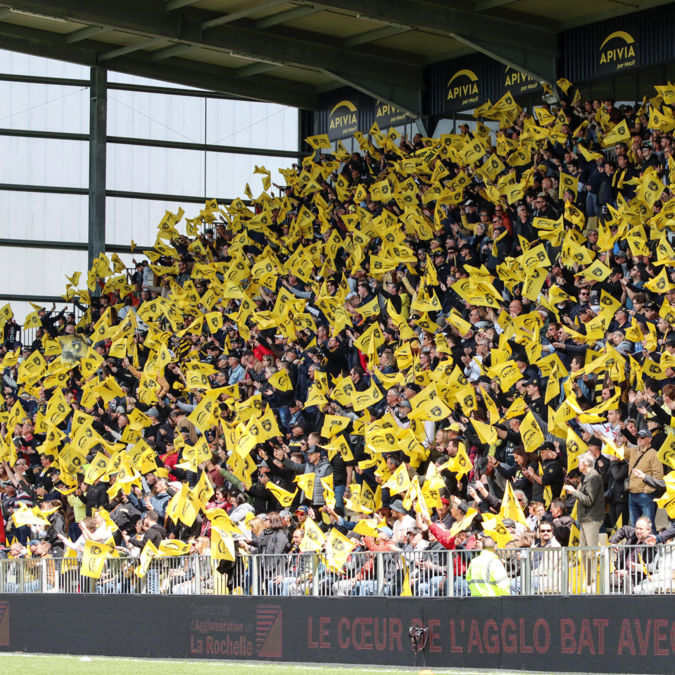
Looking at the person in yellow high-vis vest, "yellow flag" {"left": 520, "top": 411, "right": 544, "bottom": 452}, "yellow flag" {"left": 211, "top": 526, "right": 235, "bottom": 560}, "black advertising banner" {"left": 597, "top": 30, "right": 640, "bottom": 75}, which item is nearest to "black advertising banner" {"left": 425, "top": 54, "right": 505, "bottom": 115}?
"black advertising banner" {"left": 597, "top": 30, "right": 640, "bottom": 75}

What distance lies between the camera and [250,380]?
20.4m

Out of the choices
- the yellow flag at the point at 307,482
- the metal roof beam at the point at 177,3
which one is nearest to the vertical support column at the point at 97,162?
the metal roof beam at the point at 177,3

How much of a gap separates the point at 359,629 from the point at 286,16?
14.9 m

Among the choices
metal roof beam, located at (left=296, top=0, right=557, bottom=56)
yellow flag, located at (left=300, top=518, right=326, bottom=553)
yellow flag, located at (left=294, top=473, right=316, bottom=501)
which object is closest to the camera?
yellow flag, located at (left=300, top=518, right=326, bottom=553)

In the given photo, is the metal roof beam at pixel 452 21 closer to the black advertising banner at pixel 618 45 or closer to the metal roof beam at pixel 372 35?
the black advertising banner at pixel 618 45

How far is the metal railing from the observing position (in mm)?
11844

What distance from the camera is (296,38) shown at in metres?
27.2

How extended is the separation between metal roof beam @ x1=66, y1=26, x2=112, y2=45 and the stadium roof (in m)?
0.02

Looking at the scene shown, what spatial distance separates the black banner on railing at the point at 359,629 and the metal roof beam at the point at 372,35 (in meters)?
14.3

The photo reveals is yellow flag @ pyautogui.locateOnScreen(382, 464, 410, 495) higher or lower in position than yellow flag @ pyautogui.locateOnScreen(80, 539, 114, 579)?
higher

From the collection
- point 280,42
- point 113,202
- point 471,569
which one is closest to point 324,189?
point 280,42

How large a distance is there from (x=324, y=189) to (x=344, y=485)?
10.1 m

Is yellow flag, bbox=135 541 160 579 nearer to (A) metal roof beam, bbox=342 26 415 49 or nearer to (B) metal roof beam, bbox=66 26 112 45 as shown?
(A) metal roof beam, bbox=342 26 415 49

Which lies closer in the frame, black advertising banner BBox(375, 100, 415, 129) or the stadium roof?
the stadium roof
